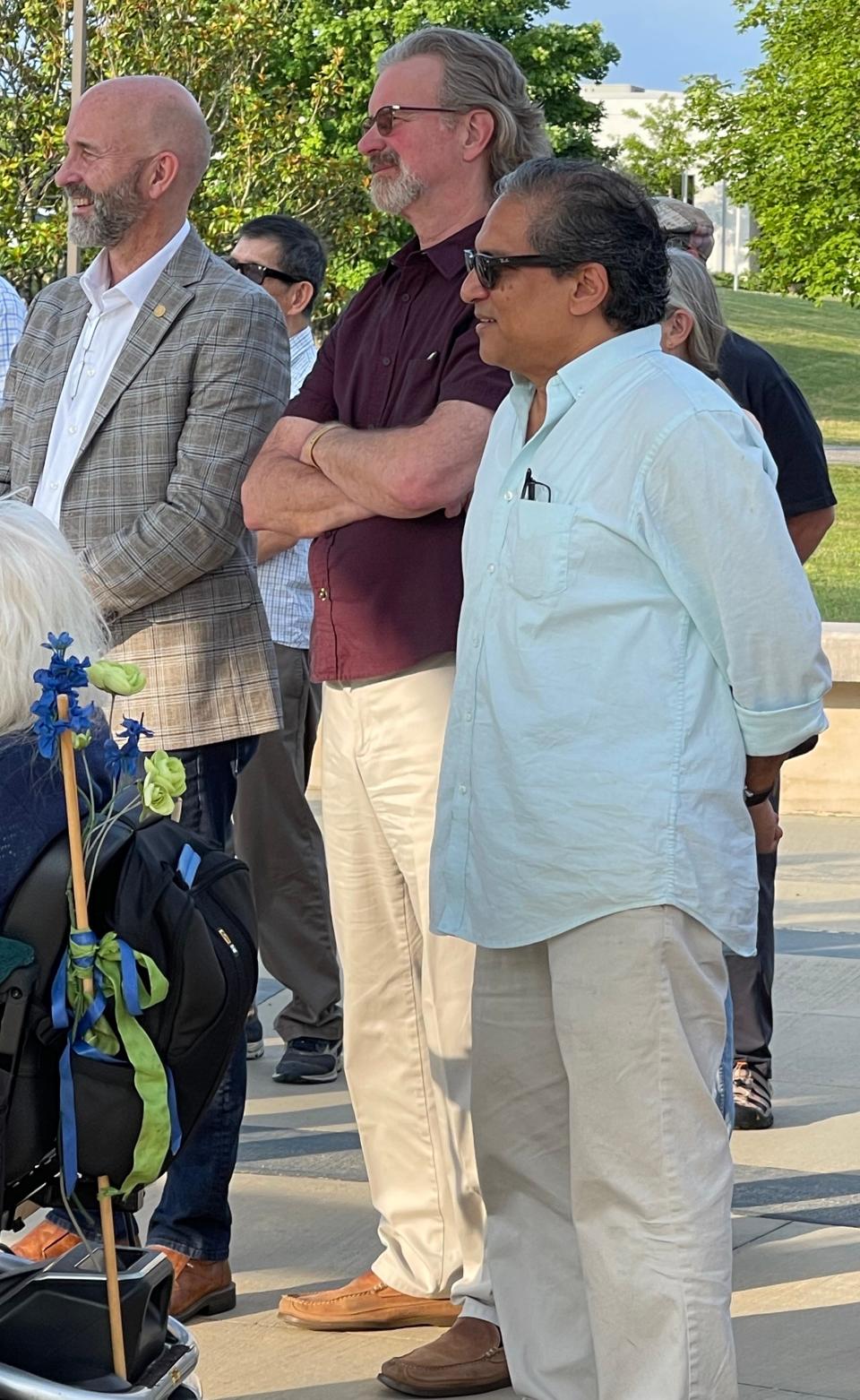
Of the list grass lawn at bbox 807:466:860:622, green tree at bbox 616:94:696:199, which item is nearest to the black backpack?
grass lawn at bbox 807:466:860:622

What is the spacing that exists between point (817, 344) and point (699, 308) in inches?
1578

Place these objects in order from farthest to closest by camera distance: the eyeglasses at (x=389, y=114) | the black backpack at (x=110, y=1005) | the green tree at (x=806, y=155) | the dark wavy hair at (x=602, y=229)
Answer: the green tree at (x=806, y=155) → the eyeglasses at (x=389, y=114) → the dark wavy hair at (x=602, y=229) → the black backpack at (x=110, y=1005)

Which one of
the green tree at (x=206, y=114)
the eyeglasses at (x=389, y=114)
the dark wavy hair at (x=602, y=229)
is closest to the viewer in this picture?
the dark wavy hair at (x=602, y=229)

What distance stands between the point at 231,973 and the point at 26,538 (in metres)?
0.65

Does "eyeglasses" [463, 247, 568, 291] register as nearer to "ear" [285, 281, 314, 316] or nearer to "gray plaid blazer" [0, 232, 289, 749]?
"gray plaid blazer" [0, 232, 289, 749]

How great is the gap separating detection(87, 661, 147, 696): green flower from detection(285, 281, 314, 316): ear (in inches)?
150

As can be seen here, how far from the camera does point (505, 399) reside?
3.24 m

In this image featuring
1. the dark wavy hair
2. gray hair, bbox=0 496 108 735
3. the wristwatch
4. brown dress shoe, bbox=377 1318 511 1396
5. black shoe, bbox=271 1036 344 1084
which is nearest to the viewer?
gray hair, bbox=0 496 108 735

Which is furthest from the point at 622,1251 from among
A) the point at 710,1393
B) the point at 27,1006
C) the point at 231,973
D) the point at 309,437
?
the point at 309,437

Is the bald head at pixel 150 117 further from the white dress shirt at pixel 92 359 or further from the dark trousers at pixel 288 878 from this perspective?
the dark trousers at pixel 288 878

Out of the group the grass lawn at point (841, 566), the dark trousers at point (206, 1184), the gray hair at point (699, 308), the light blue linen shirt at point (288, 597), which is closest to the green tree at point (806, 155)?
the grass lawn at point (841, 566)

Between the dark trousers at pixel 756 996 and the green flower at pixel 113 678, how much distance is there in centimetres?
262

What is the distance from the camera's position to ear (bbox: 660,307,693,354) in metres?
3.89

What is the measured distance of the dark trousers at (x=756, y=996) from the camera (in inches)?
193
